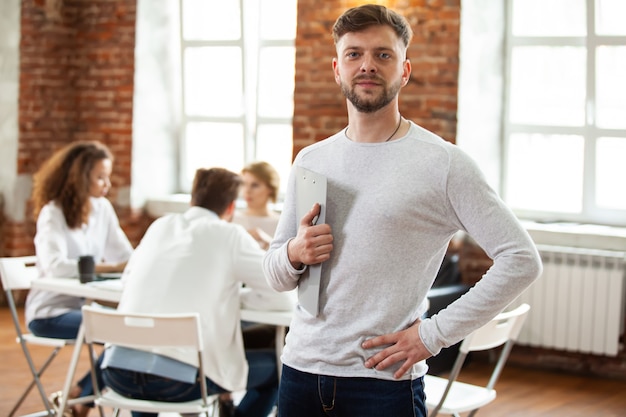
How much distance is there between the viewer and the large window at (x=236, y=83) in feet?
25.1

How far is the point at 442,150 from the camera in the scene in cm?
204

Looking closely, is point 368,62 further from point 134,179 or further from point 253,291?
point 134,179

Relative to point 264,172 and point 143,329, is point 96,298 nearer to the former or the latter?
point 143,329

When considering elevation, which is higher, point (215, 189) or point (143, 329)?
point (215, 189)

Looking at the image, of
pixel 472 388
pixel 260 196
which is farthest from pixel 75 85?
pixel 472 388

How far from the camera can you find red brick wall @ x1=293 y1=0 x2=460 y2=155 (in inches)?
245

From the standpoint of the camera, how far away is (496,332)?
352 cm

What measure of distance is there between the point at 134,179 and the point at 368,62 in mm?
5805

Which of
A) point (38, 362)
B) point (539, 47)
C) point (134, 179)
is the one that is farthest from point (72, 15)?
point (539, 47)

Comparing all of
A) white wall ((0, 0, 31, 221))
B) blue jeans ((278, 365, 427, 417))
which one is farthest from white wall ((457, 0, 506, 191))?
blue jeans ((278, 365, 427, 417))

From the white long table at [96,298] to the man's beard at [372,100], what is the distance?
1905 mm

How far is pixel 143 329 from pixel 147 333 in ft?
0.07

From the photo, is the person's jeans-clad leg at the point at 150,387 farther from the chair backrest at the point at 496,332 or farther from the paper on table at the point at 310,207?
the paper on table at the point at 310,207

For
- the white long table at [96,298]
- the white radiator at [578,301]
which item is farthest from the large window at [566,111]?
the white long table at [96,298]
